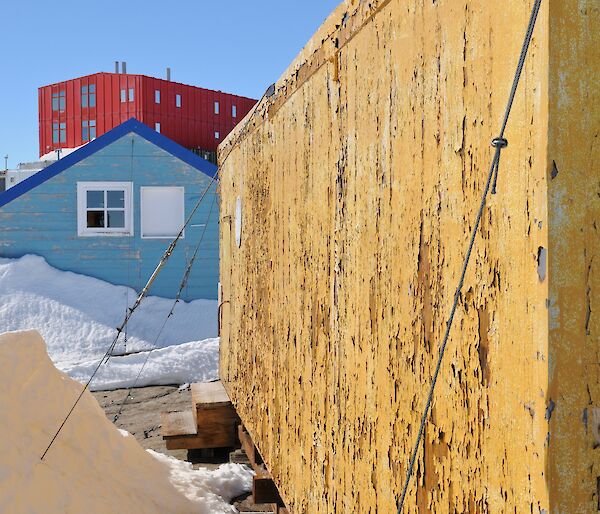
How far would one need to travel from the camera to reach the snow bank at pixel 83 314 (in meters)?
12.2

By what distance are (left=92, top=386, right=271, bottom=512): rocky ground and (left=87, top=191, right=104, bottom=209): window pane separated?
17.6ft

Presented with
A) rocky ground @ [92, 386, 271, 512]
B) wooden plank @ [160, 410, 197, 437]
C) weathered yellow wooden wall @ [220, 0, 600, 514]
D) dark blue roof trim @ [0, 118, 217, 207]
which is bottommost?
rocky ground @ [92, 386, 271, 512]

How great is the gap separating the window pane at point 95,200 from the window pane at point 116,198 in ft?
0.88

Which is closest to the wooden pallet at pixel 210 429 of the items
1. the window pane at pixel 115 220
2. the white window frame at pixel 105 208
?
the white window frame at pixel 105 208

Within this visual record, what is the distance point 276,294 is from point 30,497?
1.72m

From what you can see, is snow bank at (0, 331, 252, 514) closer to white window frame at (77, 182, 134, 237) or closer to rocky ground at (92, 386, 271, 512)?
rocky ground at (92, 386, 271, 512)

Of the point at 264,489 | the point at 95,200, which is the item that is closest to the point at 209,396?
the point at 264,489

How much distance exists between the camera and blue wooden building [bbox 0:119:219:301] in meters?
13.9

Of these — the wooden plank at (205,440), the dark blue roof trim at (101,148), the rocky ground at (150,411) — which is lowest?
the rocky ground at (150,411)

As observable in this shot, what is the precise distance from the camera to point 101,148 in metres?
14.0

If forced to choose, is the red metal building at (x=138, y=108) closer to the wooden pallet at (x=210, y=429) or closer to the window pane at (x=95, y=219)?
the window pane at (x=95, y=219)

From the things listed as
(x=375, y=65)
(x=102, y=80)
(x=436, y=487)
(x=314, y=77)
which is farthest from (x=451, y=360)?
(x=102, y=80)

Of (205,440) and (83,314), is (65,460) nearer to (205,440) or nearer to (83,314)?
(205,440)

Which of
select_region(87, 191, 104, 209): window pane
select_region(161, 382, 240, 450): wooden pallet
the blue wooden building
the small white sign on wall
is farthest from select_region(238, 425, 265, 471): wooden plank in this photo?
select_region(87, 191, 104, 209): window pane
